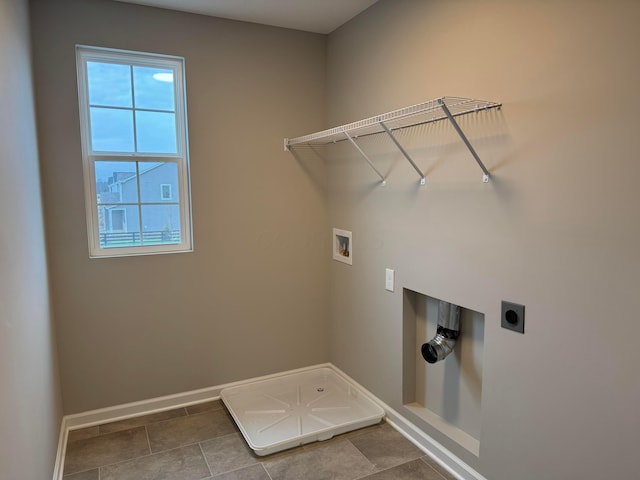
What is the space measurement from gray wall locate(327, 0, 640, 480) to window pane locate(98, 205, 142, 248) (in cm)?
162

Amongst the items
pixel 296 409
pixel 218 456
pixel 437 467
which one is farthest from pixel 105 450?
pixel 437 467

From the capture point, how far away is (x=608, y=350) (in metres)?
1.57

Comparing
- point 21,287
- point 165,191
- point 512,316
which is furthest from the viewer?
point 165,191

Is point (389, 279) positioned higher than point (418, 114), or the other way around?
point (418, 114)

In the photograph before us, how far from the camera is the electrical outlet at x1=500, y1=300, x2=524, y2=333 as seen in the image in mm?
1884

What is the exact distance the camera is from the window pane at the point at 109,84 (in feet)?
8.96

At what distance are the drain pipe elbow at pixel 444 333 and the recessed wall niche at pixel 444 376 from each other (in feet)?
0.14

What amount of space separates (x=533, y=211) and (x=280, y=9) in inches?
78.7

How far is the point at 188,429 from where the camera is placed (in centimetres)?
279

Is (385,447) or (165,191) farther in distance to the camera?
(165,191)

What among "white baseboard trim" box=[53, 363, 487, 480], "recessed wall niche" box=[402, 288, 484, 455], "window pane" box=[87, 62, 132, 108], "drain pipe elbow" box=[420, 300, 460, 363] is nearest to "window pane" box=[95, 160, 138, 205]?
"window pane" box=[87, 62, 132, 108]

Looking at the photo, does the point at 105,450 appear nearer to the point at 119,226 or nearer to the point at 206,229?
the point at 119,226

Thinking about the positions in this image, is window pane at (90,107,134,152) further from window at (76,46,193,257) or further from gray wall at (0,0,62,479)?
gray wall at (0,0,62,479)

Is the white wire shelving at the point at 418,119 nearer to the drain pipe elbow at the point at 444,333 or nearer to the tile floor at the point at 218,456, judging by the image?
the drain pipe elbow at the point at 444,333
